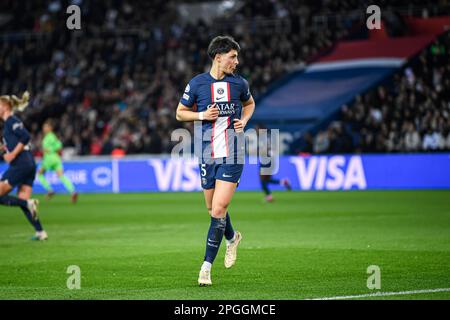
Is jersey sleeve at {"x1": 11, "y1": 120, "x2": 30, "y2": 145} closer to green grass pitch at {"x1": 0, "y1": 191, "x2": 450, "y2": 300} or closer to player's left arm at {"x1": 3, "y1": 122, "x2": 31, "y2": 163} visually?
player's left arm at {"x1": 3, "y1": 122, "x2": 31, "y2": 163}

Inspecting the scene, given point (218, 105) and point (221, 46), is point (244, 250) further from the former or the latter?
point (221, 46)

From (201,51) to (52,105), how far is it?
23.2ft

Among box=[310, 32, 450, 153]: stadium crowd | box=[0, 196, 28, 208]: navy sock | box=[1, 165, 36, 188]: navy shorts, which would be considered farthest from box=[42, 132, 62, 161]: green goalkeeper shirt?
box=[0, 196, 28, 208]: navy sock

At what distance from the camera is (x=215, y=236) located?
9.57m

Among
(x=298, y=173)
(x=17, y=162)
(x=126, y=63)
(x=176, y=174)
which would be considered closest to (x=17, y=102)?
(x=17, y=162)

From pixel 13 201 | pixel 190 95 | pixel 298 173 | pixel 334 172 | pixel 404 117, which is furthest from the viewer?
pixel 404 117

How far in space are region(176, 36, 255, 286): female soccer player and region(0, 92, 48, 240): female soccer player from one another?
18.0ft

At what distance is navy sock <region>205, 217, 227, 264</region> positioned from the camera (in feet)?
31.2

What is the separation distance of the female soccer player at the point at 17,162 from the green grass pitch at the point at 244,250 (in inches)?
24.5

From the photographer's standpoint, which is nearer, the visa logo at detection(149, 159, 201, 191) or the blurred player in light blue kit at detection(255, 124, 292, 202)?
the blurred player in light blue kit at detection(255, 124, 292, 202)

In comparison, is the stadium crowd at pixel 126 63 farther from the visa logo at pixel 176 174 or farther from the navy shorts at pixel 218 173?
the navy shorts at pixel 218 173

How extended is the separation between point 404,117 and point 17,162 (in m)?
18.1
